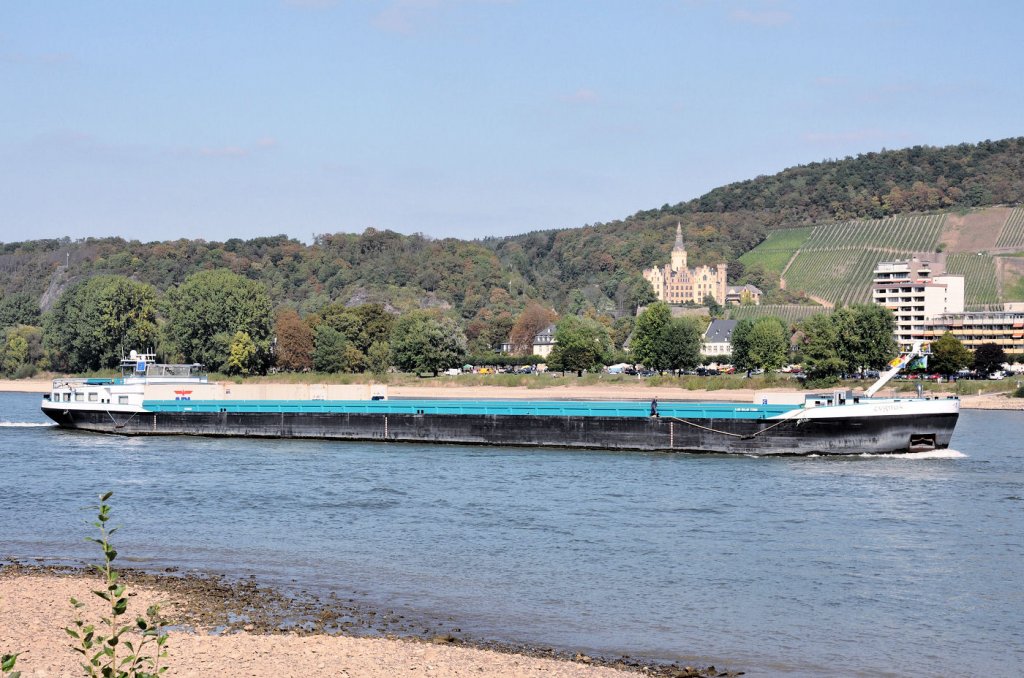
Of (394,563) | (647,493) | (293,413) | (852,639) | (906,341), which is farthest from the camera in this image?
(906,341)

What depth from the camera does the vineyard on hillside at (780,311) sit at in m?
166

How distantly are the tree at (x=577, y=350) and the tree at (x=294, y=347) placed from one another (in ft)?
93.4

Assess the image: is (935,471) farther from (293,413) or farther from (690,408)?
(293,413)

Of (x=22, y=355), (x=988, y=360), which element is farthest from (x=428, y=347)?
(x=22, y=355)

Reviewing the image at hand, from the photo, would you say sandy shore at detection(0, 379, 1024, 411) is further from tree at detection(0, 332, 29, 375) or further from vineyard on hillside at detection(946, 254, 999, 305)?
vineyard on hillside at detection(946, 254, 999, 305)

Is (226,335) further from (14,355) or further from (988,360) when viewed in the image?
(988,360)

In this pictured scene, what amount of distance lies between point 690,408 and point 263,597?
30.1 metres

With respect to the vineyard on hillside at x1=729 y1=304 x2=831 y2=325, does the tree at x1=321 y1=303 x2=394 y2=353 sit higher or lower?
lower

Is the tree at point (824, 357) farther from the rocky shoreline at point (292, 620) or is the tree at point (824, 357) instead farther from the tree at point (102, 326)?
the rocky shoreline at point (292, 620)

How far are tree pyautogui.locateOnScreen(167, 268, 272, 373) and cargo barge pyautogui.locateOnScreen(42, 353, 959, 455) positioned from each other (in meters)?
52.5

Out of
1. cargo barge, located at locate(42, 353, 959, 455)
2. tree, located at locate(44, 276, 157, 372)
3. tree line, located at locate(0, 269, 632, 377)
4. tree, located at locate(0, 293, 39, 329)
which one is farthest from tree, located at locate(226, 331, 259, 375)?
tree, located at locate(0, 293, 39, 329)

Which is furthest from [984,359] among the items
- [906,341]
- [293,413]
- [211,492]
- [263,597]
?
[263,597]

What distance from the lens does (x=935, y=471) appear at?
3997 cm

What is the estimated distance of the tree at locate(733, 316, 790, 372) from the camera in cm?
10744
